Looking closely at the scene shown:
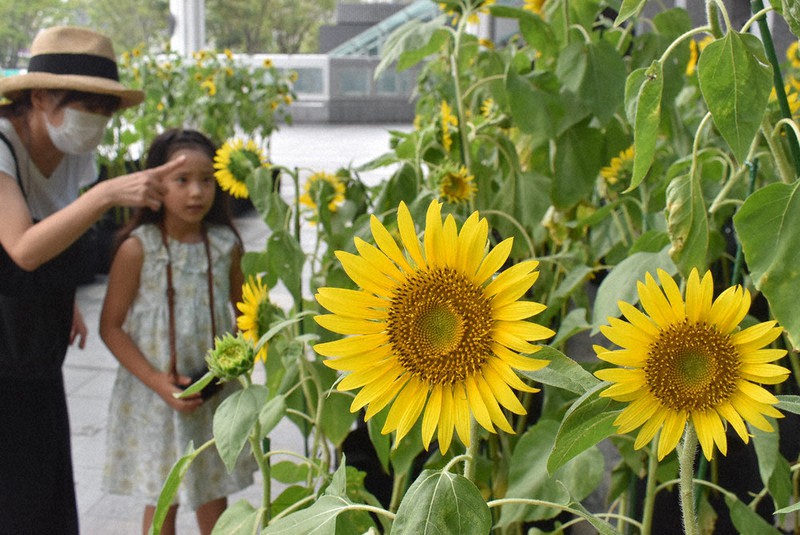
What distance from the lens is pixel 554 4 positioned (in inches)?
35.4

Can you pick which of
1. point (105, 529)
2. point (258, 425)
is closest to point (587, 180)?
point (258, 425)

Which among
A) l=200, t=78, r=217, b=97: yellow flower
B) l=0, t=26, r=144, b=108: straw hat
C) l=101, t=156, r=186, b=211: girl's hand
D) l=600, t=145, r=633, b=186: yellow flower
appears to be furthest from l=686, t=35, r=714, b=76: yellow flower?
l=200, t=78, r=217, b=97: yellow flower

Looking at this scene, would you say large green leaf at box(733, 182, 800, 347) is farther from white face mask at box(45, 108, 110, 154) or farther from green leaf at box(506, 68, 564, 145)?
white face mask at box(45, 108, 110, 154)

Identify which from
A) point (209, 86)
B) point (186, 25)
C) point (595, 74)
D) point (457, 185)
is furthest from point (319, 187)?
point (186, 25)

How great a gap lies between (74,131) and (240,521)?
748 millimetres

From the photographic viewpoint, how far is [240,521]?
0.55 m

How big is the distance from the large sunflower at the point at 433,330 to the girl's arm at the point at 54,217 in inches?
28.9

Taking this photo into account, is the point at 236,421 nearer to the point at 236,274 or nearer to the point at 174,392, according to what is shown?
the point at 174,392

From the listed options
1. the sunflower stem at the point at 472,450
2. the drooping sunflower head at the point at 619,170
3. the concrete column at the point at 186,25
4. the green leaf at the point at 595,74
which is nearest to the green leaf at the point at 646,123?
the sunflower stem at the point at 472,450

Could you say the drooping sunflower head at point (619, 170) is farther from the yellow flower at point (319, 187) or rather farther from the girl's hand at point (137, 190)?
the girl's hand at point (137, 190)

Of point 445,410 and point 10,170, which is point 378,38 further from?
point 445,410

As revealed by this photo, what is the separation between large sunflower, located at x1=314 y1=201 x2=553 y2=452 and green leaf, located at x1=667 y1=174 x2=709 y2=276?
0.13 metres

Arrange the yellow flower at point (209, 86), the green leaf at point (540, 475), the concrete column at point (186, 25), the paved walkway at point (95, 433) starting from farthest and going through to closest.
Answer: the concrete column at point (186, 25), the yellow flower at point (209, 86), the paved walkway at point (95, 433), the green leaf at point (540, 475)

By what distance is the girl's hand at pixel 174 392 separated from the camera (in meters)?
1.09
